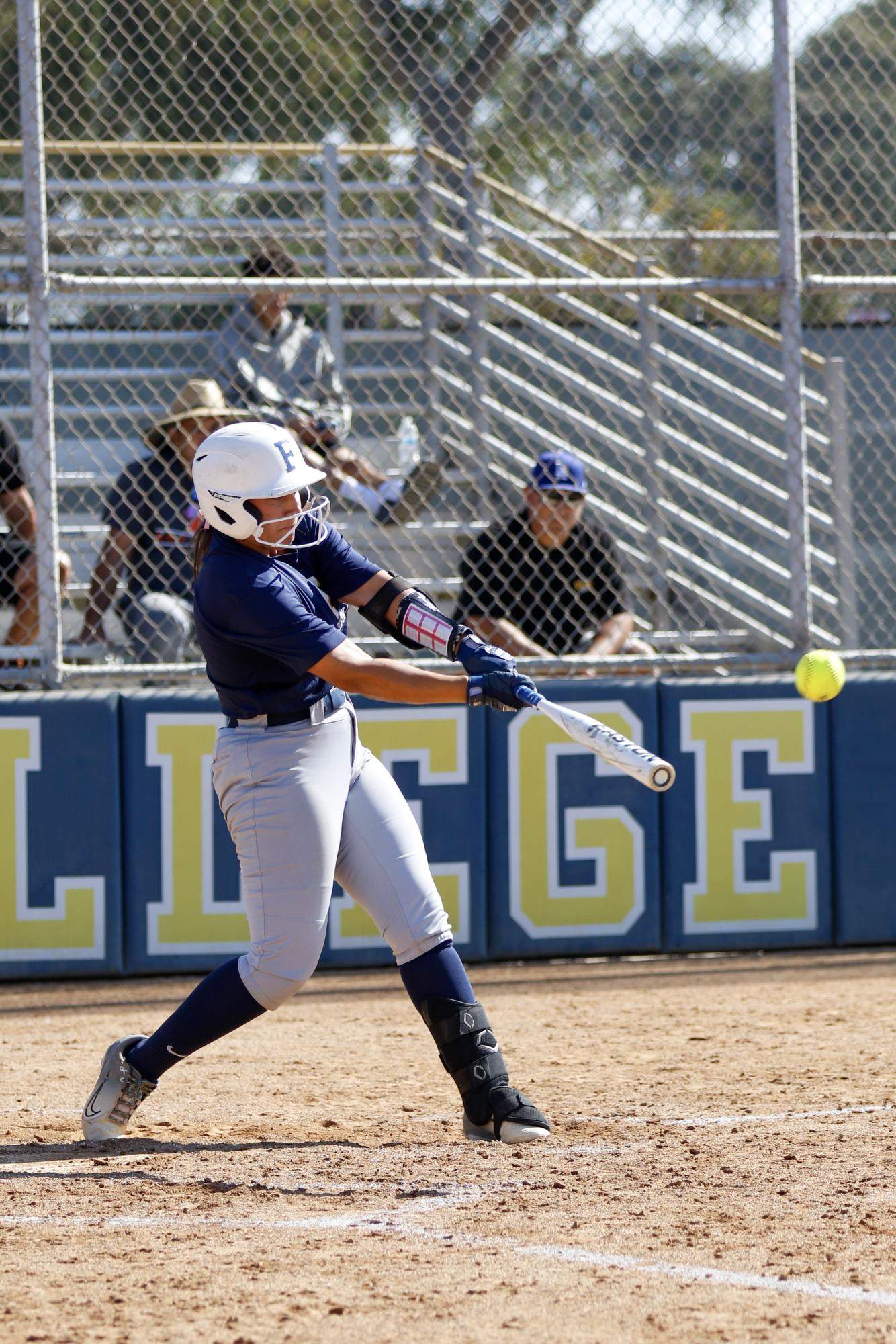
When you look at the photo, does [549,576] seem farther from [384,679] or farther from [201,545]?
[384,679]

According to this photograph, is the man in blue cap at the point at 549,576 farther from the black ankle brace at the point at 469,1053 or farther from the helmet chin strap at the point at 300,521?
the black ankle brace at the point at 469,1053

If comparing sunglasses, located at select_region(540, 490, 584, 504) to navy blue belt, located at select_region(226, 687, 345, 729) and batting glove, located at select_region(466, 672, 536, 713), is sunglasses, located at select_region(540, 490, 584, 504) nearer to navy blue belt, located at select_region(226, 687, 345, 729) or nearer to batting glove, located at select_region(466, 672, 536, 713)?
navy blue belt, located at select_region(226, 687, 345, 729)

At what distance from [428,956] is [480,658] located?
78 cm

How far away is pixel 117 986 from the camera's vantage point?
22.1ft

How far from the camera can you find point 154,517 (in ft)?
23.4

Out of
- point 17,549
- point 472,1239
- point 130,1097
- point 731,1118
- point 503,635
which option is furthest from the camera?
point 503,635

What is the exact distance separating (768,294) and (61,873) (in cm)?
396

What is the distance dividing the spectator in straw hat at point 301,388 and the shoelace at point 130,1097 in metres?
3.96

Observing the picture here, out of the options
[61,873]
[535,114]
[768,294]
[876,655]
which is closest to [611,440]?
[768,294]

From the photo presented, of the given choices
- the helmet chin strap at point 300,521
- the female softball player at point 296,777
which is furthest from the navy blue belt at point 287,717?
the helmet chin strap at point 300,521

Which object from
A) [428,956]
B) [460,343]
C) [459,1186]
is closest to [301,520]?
[428,956]

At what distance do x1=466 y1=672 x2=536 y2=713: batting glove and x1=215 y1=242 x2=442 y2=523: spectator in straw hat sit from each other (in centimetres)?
385

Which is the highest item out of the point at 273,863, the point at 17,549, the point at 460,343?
the point at 460,343

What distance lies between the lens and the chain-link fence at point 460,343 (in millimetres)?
7098
